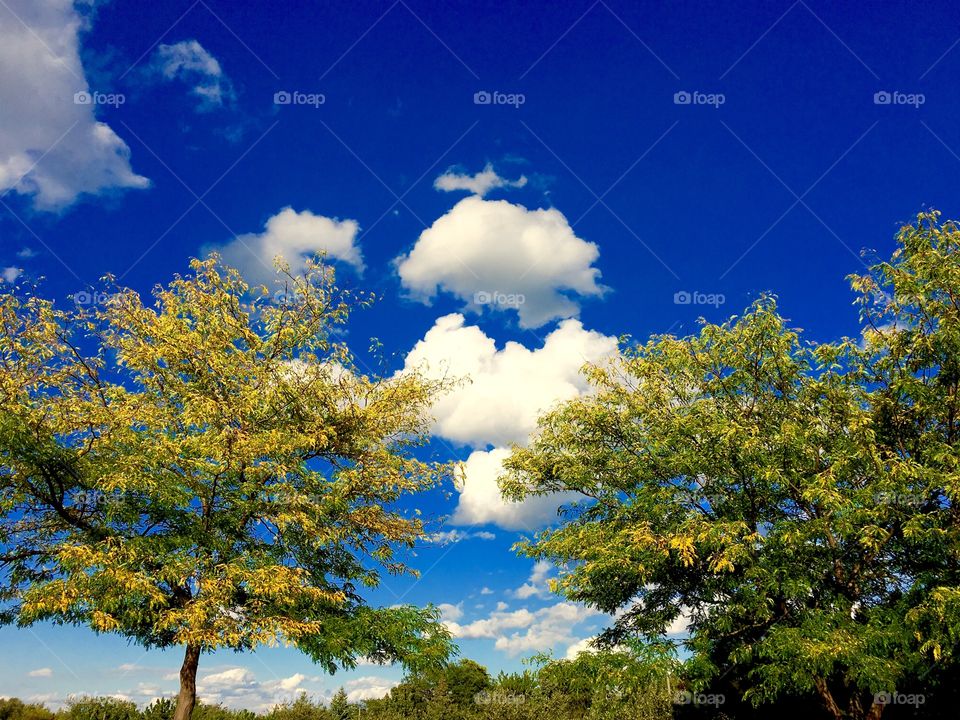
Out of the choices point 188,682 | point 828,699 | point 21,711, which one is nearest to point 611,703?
point 828,699

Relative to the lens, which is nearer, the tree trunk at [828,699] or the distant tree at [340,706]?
the tree trunk at [828,699]

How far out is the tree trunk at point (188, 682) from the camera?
17.5m

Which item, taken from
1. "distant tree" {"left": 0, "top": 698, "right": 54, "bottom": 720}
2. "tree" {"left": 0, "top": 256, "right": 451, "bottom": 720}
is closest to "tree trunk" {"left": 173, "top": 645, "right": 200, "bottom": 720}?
"tree" {"left": 0, "top": 256, "right": 451, "bottom": 720}

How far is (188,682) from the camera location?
58.2 feet

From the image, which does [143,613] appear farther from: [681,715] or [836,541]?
[681,715]

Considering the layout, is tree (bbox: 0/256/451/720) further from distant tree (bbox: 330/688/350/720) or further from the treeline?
distant tree (bbox: 330/688/350/720)

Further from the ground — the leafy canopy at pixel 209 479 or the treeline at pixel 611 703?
the leafy canopy at pixel 209 479


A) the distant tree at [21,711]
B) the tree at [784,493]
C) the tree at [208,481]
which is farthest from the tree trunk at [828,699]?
the distant tree at [21,711]

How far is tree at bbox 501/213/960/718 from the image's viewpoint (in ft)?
57.2

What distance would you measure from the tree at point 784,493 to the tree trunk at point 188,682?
1124 centimetres

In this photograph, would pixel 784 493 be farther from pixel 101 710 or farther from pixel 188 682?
pixel 101 710

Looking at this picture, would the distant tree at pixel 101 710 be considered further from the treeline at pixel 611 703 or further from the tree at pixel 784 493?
the tree at pixel 784 493

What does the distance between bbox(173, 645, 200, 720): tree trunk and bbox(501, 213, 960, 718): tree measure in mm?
11235

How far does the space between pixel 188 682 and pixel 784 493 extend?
18.6 m
